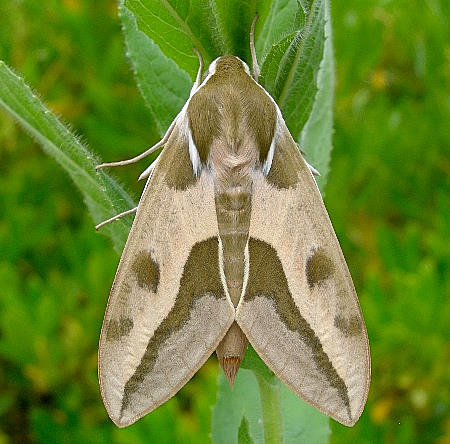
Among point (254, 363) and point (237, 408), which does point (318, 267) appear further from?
point (237, 408)

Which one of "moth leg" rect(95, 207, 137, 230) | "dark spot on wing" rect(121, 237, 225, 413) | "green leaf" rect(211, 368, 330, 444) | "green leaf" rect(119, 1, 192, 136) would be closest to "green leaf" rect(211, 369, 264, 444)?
"green leaf" rect(211, 368, 330, 444)

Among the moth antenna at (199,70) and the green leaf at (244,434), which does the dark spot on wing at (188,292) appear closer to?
the green leaf at (244,434)

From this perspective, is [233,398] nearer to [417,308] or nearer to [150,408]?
[150,408]

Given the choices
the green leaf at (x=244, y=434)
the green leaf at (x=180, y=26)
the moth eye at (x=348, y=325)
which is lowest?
the green leaf at (x=244, y=434)

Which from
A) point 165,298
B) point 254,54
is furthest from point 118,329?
point 254,54

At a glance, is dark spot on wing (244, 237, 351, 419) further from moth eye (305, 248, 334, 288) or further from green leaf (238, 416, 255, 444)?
green leaf (238, 416, 255, 444)

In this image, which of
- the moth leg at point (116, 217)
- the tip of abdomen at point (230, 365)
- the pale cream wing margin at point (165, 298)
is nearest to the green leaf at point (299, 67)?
the pale cream wing margin at point (165, 298)

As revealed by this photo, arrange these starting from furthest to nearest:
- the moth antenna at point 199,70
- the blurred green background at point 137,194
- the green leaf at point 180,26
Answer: the blurred green background at point 137,194 → the moth antenna at point 199,70 → the green leaf at point 180,26
